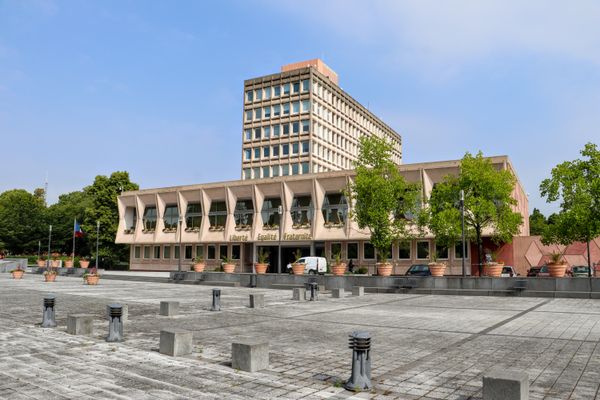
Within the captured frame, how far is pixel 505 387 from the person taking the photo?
19.2ft

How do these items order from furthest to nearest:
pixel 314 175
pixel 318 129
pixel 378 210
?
pixel 318 129
pixel 314 175
pixel 378 210

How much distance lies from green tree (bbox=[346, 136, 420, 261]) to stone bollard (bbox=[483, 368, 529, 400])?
97.1 feet

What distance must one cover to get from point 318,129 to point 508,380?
76282mm

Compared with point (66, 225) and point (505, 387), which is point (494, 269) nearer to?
point (505, 387)

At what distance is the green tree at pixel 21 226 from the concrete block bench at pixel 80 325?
8376 centimetres

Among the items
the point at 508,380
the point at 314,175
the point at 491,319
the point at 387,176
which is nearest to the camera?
the point at 508,380

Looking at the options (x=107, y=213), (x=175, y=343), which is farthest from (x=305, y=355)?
(x=107, y=213)

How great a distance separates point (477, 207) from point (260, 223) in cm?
2784

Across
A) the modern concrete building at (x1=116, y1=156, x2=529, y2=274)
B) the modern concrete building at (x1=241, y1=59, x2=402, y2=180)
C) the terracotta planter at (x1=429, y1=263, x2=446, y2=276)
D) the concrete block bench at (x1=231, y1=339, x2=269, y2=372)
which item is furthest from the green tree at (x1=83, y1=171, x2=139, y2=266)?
the concrete block bench at (x1=231, y1=339, x2=269, y2=372)

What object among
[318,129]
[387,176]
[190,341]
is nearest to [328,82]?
[318,129]

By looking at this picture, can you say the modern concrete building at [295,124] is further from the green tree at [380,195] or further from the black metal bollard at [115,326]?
the black metal bollard at [115,326]

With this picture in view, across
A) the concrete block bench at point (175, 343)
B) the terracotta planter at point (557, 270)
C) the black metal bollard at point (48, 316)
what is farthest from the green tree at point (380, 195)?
the concrete block bench at point (175, 343)

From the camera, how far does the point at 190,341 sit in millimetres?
9609

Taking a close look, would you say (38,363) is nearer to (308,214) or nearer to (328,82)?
(308,214)
